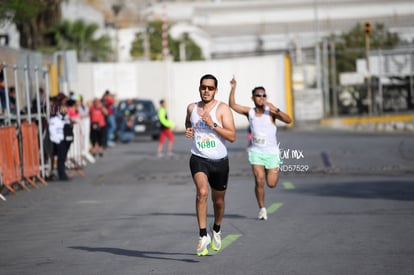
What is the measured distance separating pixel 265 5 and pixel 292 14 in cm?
368

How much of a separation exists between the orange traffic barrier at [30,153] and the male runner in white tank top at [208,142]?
430 inches

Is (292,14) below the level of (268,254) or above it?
above

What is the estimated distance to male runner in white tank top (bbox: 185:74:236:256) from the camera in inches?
415

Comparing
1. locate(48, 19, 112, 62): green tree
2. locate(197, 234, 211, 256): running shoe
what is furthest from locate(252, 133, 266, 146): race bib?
locate(48, 19, 112, 62): green tree

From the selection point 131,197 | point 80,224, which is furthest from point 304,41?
point 80,224

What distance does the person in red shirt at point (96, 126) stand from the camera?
102 ft

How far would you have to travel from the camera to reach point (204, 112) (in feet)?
34.9

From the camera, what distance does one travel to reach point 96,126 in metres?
31.0

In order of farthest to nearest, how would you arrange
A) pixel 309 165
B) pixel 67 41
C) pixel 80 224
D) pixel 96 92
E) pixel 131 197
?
1. pixel 67 41
2. pixel 96 92
3. pixel 309 165
4. pixel 131 197
5. pixel 80 224

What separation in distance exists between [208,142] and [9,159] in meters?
9.93

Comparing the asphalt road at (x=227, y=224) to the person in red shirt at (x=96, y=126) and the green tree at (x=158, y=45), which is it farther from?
the green tree at (x=158, y=45)

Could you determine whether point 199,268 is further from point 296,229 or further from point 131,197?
point 131,197

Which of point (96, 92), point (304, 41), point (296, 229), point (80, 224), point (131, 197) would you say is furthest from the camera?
point (304, 41)

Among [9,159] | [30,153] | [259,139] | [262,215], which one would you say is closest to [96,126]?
[30,153]
